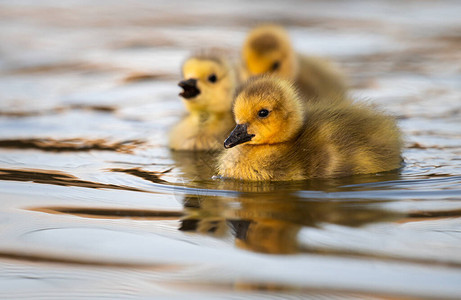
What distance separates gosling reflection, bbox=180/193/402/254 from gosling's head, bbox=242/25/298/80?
2762 mm

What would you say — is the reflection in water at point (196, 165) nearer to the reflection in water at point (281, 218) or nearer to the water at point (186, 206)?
the water at point (186, 206)

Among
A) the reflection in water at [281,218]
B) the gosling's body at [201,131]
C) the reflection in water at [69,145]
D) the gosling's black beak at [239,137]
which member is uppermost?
the gosling's body at [201,131]

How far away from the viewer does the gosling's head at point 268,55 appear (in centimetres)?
651

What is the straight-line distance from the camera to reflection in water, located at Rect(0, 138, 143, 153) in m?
5.27

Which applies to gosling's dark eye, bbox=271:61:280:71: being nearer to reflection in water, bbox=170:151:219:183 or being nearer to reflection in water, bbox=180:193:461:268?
reflection in water, bbox=170:151:219:183

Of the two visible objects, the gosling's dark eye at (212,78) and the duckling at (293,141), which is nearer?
the duckling at (293,141)

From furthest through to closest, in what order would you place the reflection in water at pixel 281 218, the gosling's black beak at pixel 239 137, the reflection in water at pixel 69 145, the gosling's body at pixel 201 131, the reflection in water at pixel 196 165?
the gosling's body at pixel 201 131 < the reflection in water at pixel 69 145 < the reflection in water at pixel 196 165 < the gosling's black beak at pixel 239 137 < the reflection in water at pixel 281 218

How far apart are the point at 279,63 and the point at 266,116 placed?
90.5 inches

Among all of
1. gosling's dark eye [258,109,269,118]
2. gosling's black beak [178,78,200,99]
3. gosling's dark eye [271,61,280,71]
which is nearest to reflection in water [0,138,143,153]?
gosling's black beak [178,78,200,99]

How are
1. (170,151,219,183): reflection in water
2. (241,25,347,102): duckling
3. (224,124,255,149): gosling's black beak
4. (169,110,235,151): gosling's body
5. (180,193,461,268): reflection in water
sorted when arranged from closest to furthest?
(180,193,461,268): reflection in water, (224,124,255,149): gosling's black beak, (170,151,219,183): reflection in water, (169,110,235,151): gosling's body, (241,25,347,102): duckling

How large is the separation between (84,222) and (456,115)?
3.63m

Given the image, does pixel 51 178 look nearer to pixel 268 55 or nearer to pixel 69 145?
pixel 69 145

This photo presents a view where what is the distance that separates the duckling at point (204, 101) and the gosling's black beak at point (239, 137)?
1.12m

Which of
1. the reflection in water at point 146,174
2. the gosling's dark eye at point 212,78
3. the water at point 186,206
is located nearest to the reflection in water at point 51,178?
the water at point 186,206
